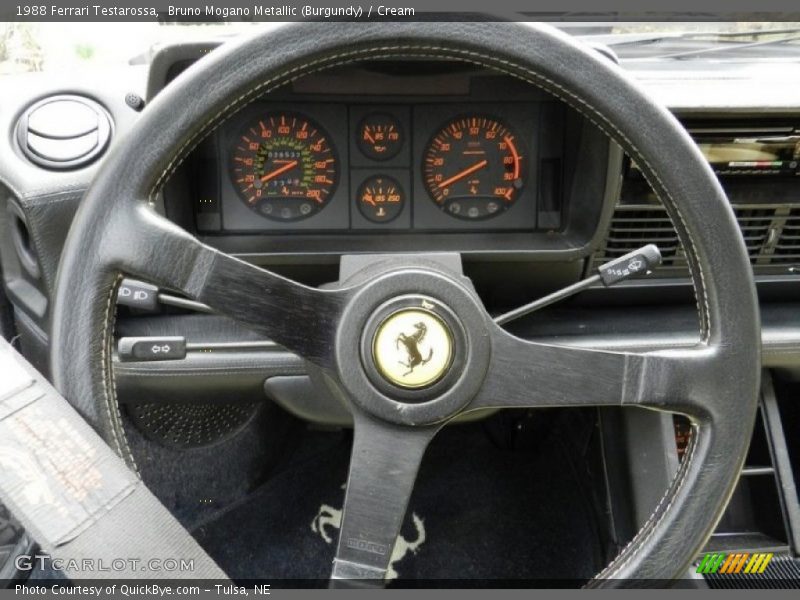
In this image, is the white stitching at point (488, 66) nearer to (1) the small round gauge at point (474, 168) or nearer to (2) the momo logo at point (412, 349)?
(2) the momo logo at point (412, 349)

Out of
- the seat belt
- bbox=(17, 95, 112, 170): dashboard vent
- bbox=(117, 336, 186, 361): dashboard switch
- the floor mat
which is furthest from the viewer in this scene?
the floor mat

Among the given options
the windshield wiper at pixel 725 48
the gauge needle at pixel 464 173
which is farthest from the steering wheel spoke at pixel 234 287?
the windshield wiper at pixel 725 48

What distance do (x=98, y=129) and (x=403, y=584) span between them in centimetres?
122

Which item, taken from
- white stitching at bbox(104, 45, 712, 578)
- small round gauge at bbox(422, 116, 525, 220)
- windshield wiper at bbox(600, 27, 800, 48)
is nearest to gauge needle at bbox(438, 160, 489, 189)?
small round gauge at bbox(422, 116, 525, 220)

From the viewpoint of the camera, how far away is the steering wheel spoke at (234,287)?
0.93 meters

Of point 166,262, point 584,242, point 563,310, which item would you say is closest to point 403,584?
point 563,310

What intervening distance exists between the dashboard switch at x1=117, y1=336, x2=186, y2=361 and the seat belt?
18cm

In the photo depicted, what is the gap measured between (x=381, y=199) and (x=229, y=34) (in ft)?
1.40

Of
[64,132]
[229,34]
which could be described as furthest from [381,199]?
[64,132]

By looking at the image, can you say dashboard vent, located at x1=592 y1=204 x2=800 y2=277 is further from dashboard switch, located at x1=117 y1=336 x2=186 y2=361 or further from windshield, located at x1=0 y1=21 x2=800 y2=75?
dashboard switch, located at x1=117 y1=336 x2=186 y2=361

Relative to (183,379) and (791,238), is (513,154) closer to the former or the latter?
(791,238)

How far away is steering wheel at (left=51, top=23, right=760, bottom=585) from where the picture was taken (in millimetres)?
915

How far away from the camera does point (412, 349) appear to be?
968mm

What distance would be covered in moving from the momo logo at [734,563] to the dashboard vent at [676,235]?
541 millimetres
